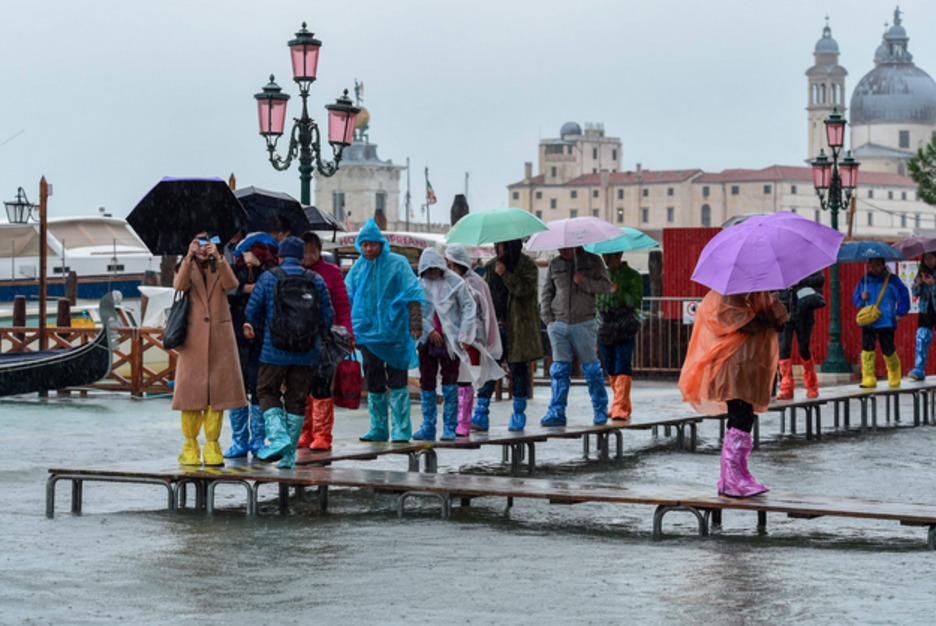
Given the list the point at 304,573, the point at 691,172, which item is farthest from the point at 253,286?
the point at 691,172

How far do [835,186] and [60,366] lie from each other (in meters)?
15.2

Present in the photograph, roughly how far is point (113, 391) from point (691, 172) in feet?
483

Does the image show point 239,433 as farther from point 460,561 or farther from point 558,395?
point 558,395

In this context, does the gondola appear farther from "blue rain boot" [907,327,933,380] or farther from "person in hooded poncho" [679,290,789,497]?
"person in hooded poncho" [679,290,789,497]

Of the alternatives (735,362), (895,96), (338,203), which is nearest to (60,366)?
(735,362)

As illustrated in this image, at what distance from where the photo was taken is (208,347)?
11.7 m

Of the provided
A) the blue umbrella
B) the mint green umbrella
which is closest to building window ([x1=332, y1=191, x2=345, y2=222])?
the blue umbrella

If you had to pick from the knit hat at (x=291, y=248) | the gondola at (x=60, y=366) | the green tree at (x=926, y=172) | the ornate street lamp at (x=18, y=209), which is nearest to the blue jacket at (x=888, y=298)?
the gondola at (x=60, y=366)

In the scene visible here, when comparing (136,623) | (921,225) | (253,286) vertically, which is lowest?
(136,623)

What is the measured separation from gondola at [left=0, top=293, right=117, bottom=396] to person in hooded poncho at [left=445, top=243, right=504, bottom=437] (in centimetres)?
803

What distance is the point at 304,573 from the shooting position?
28.9 feet

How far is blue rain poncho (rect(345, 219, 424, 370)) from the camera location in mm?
13258

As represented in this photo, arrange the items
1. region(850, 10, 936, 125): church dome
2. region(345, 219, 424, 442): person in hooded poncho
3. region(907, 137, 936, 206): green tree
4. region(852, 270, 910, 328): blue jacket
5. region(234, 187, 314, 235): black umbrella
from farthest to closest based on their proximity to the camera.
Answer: region(850, 10, 936, 125): church dome → region(907, 137, 936, 206): green tree → region(852, 270, 910, 328): blue jacket → region(234, 187, 314, 235): black umbrella → region(345, 219, 424, 442): person in hooded poncho

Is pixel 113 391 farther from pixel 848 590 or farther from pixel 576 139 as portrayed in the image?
pixel 576 139
